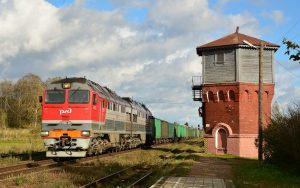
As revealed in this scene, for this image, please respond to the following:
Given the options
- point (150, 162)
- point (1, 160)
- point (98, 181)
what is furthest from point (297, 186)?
point (1, 160)

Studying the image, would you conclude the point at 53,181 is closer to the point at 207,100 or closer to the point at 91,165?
the point at 91,165

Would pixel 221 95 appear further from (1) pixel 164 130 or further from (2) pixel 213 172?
(1) pixel 164 130

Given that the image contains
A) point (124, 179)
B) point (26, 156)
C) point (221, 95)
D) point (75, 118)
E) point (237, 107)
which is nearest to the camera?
point (124, 179)

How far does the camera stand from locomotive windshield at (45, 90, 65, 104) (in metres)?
22.7

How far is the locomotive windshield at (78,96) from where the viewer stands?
22531mm

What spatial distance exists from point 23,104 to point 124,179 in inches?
2784

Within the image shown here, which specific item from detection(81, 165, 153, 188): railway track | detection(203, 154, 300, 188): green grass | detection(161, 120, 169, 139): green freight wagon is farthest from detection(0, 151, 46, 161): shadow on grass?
detection(161, 120, 169, 139): green freight wagon

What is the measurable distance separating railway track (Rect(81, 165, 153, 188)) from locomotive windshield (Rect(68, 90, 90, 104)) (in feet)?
14.8

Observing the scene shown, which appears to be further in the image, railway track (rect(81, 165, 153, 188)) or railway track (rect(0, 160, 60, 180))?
railway track (rect(0, 160, 60, 180))

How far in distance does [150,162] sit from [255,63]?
1723cm

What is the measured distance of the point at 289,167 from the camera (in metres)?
21.1

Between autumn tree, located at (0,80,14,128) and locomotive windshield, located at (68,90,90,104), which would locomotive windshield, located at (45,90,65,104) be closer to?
locomotive windshield, located at (68,90,90,104)

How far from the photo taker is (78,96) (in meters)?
22.7

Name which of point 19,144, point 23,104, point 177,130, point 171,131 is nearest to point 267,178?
point 19,144
